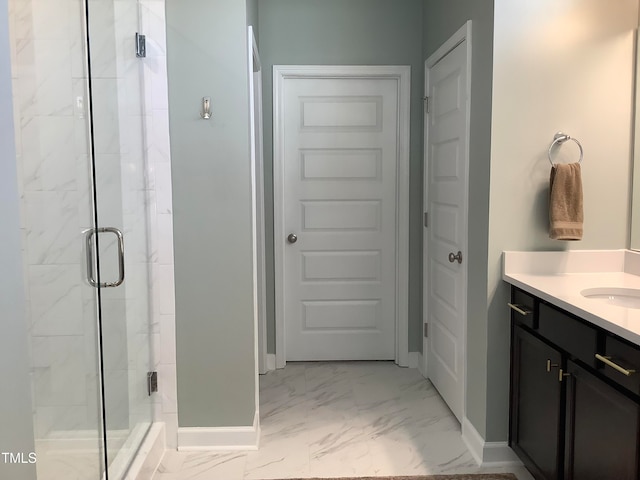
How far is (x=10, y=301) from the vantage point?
4.12ft

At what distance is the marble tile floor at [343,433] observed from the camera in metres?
2.44

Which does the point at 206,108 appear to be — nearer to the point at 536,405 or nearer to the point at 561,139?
the point at 561,139

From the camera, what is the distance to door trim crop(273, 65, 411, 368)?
11.7 ft

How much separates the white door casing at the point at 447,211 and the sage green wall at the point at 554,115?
0.30 meters

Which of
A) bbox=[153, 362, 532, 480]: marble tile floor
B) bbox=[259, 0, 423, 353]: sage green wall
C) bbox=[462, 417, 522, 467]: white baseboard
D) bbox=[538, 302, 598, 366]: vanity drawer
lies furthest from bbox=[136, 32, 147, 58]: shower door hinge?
bbox=[462, 417, 522, 467]: white baseboard

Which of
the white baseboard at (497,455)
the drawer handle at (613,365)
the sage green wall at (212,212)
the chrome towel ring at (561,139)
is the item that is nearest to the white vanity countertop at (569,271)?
the drawer handle at (613,365)

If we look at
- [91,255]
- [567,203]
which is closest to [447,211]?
[567,203]

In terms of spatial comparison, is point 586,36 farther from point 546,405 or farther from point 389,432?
point 389,432

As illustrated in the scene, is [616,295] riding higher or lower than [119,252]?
lower

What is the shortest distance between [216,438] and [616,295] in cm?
190

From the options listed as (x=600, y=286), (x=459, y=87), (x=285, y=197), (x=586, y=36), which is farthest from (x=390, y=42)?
(x=600, y=286)

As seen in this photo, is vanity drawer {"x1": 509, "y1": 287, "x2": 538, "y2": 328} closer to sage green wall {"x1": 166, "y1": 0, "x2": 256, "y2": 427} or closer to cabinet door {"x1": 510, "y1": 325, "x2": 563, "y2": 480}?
cabinet door {"x1": 510, "y1": 325, "x2": 563, "y2": 480}

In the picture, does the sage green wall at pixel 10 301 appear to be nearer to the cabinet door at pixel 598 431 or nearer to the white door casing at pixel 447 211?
the cabinet door at pixel 598 431

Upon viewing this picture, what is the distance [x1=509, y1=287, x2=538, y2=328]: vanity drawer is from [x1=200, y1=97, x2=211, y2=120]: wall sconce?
157cm
